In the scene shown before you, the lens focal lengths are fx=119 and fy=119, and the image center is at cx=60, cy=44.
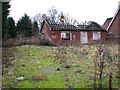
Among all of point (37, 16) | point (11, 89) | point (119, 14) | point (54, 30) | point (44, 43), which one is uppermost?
point (37, 16)

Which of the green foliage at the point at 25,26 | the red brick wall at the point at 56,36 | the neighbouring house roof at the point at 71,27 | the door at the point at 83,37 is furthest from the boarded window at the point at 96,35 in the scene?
the green foliage at the point at 25,26

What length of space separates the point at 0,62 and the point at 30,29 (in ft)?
94.8

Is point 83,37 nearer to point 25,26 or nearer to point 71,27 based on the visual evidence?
point 71,27

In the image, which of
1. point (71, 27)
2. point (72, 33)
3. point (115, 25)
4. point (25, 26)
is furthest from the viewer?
point (25, 26)

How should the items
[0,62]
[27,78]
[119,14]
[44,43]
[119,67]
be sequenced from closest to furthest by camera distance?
[27,78] → [119,67] → [0,62] → [44,43] → [119,14]

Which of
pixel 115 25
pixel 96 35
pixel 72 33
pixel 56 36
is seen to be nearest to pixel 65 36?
pixel 72 33

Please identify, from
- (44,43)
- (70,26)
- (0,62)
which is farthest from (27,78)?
(70,26)

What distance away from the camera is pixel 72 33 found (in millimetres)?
18828

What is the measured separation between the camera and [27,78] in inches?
158

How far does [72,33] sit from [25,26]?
63.7 ft

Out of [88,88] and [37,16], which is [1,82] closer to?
[88,88]

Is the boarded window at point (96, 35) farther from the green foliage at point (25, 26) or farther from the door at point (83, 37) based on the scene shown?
the green foliage at point (25, 26)

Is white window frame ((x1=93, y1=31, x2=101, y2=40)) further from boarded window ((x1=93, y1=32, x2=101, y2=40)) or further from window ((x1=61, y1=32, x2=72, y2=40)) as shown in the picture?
window ((x1=61, y1=32, x2=72, y2=40))

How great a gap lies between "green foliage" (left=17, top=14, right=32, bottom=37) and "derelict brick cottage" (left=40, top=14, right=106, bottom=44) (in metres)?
15.5
